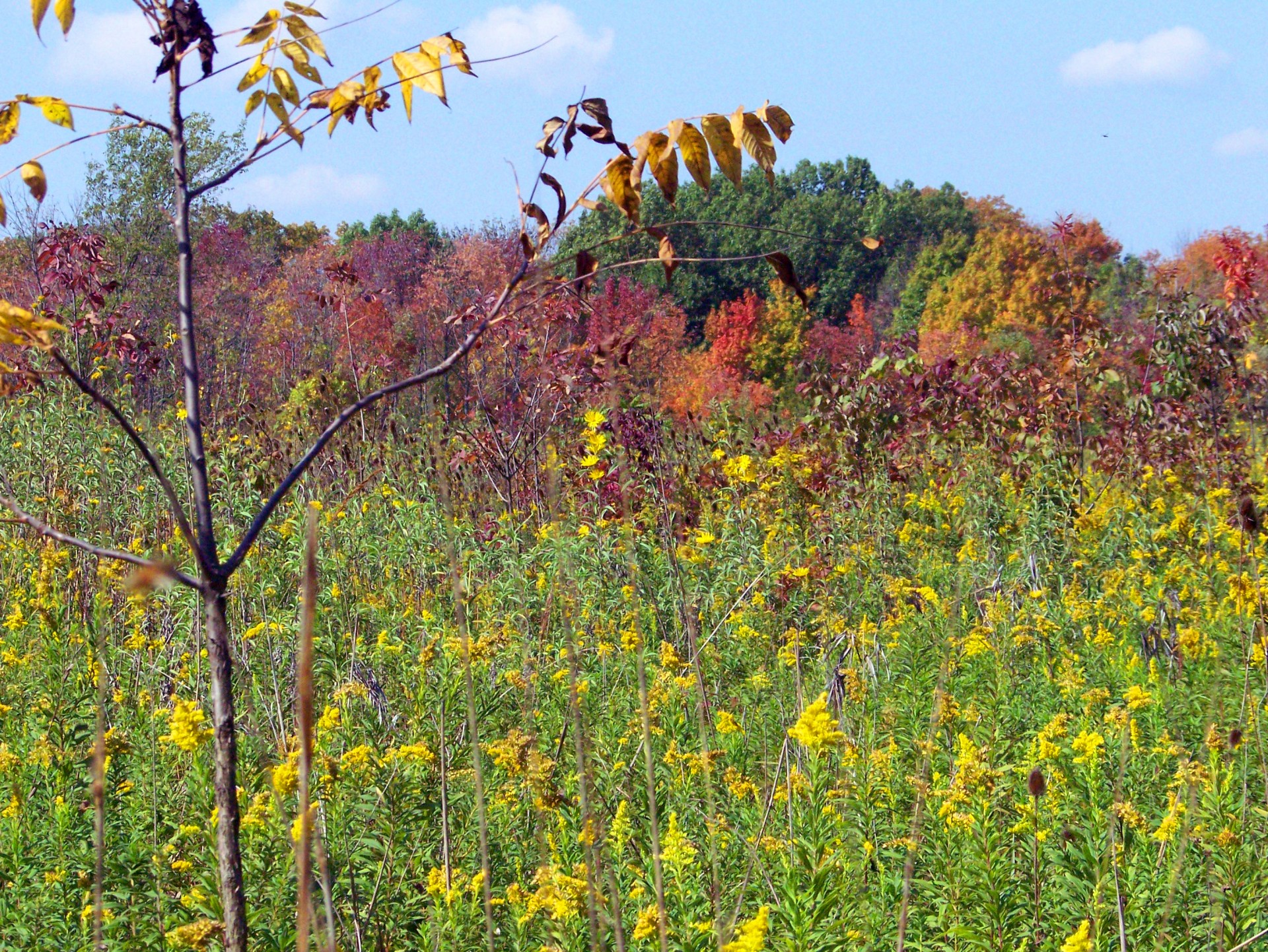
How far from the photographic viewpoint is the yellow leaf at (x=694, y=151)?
4.12 ft

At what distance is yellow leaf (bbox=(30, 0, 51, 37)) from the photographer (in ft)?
4.10

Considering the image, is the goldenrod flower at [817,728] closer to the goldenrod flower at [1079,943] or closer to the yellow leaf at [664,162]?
the goldenrod flower at [1079,943]

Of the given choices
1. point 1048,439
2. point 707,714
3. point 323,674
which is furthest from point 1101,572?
point 323,674

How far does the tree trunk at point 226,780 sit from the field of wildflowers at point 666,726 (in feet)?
0.45

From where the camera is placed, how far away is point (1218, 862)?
7.35 ft

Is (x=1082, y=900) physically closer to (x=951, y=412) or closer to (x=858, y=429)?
(x=858, y=429)

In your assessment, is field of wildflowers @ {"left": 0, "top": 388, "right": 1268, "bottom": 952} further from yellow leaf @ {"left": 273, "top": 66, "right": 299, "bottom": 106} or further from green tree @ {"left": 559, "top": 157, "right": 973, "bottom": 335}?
green tree @ {"left": 559, "top": 157, "right": 973, "bottom": 335}

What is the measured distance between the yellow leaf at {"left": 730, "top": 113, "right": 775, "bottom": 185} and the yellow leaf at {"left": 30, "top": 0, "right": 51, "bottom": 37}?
792mm

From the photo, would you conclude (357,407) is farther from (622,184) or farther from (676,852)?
(676,852)

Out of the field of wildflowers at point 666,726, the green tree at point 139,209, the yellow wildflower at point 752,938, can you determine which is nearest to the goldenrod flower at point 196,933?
the field of wildflowers at point 666,726

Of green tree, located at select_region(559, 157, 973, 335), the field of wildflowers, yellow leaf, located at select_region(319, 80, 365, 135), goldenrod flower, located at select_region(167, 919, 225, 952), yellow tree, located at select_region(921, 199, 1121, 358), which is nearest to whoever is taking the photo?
yellow leaf, located at select_region(319, 80, 365, 135)

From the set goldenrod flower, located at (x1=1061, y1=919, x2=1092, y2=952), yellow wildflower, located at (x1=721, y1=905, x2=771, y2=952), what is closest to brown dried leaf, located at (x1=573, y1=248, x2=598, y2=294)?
yellow wildflower, located at (x1=721, y1=905, x2=771, y2=952)

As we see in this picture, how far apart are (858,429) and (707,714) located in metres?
3.67

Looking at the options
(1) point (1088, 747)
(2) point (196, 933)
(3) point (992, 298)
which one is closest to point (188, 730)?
(2) point (196, 933)
